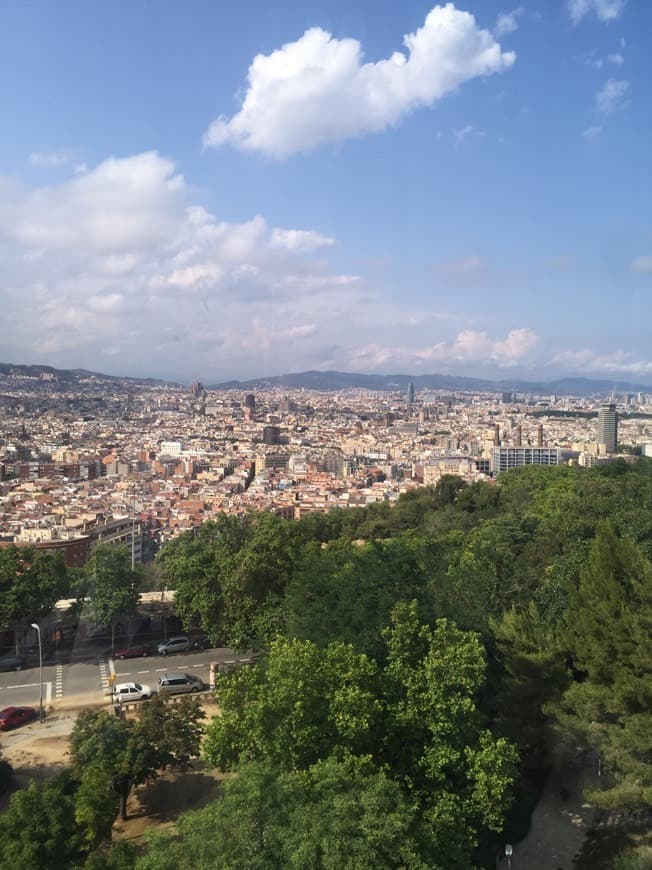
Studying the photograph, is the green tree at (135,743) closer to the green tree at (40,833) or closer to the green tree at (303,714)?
the green tree at (40,833)

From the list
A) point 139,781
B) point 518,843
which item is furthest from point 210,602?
point 518,843

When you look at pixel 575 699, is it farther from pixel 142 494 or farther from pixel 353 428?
pixel 353 428

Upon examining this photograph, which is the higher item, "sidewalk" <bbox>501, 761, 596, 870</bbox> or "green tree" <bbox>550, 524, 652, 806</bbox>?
"green tree" <bbox>550, 524, 652, 806</bbox>

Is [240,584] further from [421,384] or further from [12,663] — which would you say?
[421,384]

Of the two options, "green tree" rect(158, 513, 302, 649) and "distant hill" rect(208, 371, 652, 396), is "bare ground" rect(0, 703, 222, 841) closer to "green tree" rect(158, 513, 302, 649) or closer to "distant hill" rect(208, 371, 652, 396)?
"green tree" rect(158, 513, 302, 649)

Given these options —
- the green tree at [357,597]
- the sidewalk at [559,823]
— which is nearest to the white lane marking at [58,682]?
the green tree at [357,597]

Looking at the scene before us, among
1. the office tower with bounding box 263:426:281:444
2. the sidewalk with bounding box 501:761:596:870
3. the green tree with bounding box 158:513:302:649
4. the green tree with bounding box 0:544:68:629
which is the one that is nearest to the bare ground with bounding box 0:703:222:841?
the green tree with bounding box 158:513:302:649
